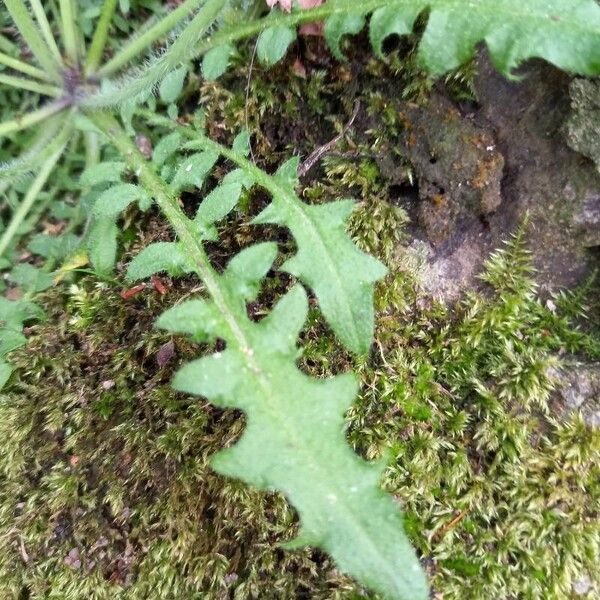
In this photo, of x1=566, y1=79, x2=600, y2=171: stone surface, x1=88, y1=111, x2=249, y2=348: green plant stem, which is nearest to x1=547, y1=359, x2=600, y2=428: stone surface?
x1=566, y1=79, x2=600, y2=171: stone surface

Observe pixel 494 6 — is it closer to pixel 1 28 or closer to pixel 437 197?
pixel 437 197

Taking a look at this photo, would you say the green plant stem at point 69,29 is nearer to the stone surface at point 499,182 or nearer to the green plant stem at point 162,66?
the green plant stem at point 162,66

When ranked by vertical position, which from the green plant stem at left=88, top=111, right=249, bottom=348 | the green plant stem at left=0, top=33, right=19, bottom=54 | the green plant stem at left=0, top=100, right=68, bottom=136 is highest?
the green plant stem at left=0, top=33, right=19, bottom=54

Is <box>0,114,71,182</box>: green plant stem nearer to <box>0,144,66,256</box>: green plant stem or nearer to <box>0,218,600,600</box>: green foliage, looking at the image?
<box>0,144,66,256</box>: green plant stem

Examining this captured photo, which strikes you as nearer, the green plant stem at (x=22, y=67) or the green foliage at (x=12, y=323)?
the green foliage at (x=12, y=323)

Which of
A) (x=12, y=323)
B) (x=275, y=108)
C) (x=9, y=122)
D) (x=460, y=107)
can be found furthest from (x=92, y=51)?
(x=460, y=107)

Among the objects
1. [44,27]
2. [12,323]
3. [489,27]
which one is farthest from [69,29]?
[489,27]

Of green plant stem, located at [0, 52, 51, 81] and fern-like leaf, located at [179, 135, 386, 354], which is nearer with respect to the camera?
fern-like leaf, located at [179, 135, 386, 354]

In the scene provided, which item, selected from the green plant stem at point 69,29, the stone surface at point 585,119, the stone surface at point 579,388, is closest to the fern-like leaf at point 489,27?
the stone surface at point 585,119

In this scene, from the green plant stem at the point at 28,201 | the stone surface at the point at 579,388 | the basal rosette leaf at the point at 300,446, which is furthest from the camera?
the green plant stem at the point at 28,201
